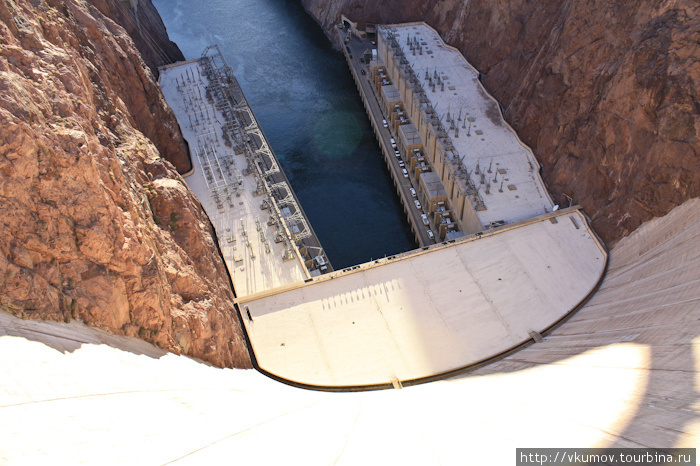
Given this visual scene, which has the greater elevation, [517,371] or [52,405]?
[52,405]

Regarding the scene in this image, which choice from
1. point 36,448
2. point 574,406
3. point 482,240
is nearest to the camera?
point 36,448

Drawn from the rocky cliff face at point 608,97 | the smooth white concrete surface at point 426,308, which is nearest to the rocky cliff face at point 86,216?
the smooth white concrete surface at point 426,308

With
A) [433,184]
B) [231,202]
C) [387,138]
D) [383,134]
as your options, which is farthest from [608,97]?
[231,202]

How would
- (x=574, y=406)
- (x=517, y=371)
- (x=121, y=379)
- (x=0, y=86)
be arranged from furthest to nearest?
(x=517, y=371) → (x=574, y=406) → (x=0, y=86) → (x=121, y=379)

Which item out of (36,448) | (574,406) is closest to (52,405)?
(36,448)

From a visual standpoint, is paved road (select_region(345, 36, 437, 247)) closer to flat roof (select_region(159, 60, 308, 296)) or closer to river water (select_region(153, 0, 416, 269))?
river water (select_region(153, 0, 416, 269))

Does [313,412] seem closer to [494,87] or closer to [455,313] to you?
[455,313]

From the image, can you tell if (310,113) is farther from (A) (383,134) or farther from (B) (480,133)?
(B) (480,133)

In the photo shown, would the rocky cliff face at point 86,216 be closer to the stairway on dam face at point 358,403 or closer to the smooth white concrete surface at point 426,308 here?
the stairway on dam face at point 358,403
